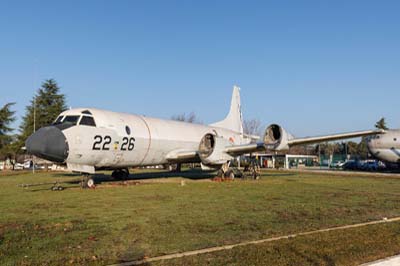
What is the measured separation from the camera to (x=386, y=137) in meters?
38.0

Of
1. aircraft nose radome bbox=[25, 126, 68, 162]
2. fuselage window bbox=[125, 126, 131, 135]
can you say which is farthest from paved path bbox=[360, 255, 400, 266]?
fuselage window bbox=[125, 126, 131, 135]

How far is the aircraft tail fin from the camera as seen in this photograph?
31.4 metres

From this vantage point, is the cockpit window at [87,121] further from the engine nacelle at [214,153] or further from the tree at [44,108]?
the tree at [44,108]

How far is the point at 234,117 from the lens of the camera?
105 ft

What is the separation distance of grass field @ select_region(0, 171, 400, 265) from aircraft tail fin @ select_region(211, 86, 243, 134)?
19.0 meters

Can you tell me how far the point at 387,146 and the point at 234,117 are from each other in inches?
702

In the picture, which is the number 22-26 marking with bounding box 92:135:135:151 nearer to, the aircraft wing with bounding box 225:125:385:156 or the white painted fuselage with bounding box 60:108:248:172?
the white painted fuselage with bounding box 60:108:248:172

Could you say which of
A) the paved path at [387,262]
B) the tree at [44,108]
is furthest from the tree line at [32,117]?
the paved path at [387,262]

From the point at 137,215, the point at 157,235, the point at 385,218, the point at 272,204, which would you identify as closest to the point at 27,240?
the point at 157,235

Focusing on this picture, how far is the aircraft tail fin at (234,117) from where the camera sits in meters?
31.4

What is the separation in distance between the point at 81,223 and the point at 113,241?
2.07 metres

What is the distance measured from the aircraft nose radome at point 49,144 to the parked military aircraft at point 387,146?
33476 millimetres

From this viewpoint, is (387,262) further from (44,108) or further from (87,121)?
(44,108)

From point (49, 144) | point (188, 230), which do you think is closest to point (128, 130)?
point (49, 144)
